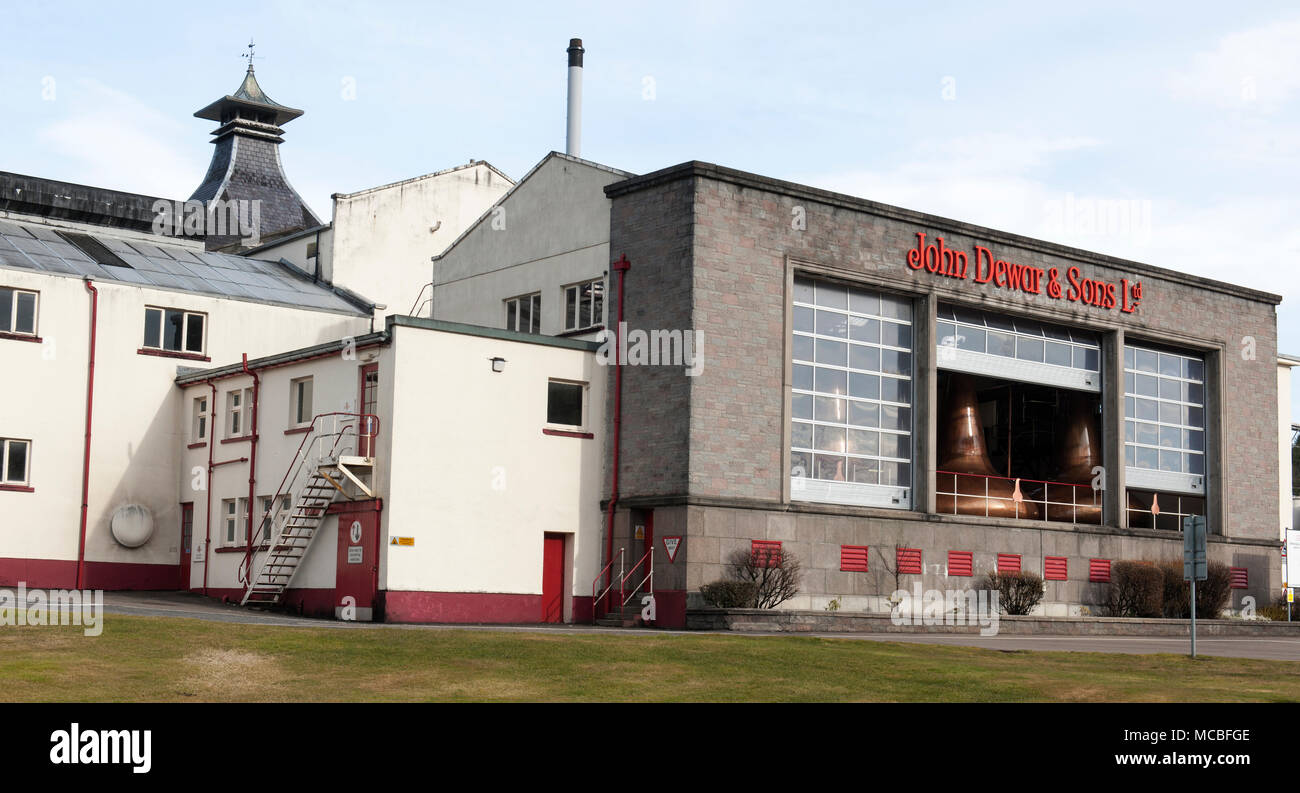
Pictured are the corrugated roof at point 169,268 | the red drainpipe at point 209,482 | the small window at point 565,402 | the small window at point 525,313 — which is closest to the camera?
the small window at point 565,402

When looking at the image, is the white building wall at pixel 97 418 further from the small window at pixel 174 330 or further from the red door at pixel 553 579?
the red door at pixel 553 579

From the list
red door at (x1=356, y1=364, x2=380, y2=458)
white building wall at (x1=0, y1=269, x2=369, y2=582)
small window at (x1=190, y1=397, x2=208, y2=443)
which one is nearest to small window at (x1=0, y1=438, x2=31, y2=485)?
white building wall at (x1=0, y1=269, x2=369, y2=582)

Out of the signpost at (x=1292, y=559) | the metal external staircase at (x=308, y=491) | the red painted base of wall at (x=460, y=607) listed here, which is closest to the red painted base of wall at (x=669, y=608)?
the red painted base of wall at (x=460, y=607)

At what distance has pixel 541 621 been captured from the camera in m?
32.8

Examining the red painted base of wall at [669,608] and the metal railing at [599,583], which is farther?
the metal railing at [599,583]

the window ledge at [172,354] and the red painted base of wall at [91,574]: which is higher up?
the window ledge at [172,354]

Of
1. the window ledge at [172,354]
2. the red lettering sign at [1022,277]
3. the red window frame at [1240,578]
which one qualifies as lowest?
the red window frame at [1240,578]

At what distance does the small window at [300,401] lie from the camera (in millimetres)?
34781

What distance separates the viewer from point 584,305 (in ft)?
121

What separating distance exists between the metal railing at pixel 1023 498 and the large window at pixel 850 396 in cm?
196
